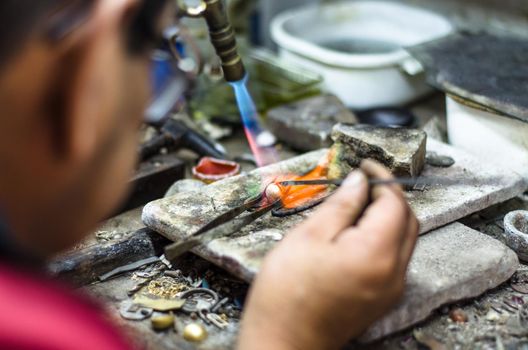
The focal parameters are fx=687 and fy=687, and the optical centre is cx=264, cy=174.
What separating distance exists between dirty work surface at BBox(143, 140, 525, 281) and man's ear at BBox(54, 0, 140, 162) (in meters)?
0.74

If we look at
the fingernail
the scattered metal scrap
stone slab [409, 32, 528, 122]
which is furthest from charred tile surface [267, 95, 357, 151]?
the fingernail

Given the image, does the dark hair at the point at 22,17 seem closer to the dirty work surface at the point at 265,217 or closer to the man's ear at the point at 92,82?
the man's ear at the point at 92,82

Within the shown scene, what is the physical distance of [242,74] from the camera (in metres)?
2.37

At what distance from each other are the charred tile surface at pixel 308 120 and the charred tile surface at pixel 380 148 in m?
0.50

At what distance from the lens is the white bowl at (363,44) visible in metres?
3.34

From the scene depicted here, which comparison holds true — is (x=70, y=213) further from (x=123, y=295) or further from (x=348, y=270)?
(x=123, y=295)

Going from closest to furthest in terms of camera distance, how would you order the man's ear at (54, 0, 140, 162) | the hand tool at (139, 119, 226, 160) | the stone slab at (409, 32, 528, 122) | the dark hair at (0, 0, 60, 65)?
1. the dark hair at (0, 0, 60, 65)
2. the man's ear at (54, 0, 140, 162)
3. the stone slab at (409, 32, 528, 122)
4. the hand tool at (139, 119, 226, 160)

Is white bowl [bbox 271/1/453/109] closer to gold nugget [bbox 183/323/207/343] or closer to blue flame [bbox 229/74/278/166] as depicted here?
blue flame [bbox 229/74/278/166]

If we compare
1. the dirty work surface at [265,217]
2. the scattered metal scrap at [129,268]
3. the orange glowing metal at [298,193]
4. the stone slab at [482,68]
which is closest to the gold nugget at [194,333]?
the dirty work surface at [265,217]

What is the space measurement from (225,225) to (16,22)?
1.04 meters

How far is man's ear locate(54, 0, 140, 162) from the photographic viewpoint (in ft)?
3.84

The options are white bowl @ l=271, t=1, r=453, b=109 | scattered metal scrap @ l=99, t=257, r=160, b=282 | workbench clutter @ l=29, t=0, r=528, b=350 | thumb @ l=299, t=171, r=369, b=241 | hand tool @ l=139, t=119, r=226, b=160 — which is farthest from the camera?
white bowl @ l=271, t=1, r=453, b=109

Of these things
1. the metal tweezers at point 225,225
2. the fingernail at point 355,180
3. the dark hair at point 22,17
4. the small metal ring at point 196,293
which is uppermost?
the dark hair at point 22,17

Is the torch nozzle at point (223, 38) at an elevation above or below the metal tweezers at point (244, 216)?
above
